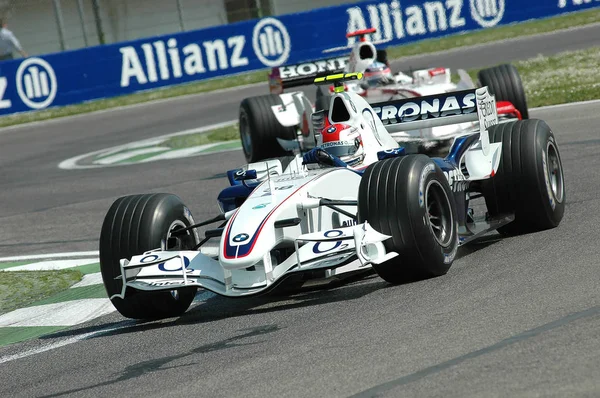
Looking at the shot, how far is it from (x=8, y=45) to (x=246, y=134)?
491 inches

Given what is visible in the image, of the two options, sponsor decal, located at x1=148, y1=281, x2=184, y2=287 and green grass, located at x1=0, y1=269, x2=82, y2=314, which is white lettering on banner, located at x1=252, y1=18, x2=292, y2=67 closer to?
green grass, located at x1=0, y1=269, x2=82, y2=314

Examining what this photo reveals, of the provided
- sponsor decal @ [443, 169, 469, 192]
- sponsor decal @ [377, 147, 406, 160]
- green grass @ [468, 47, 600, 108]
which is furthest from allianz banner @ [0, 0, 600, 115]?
sponsor decal @ [443, 169, 469, 192]

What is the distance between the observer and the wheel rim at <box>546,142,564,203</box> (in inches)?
332

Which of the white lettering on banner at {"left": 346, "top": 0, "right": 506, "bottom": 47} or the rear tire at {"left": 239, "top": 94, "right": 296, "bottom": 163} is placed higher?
the white lettering on banner at {"left": 346, "top": 0, "right": 506, "bottom": 47}

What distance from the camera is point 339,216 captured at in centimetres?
749

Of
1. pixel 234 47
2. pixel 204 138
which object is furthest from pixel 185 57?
pixel 204 138

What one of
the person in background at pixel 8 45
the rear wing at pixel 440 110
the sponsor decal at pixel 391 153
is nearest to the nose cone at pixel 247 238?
the sponsor decal at pixel 391 153

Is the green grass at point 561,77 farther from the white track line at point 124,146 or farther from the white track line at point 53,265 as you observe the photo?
the white track line at point 53,265

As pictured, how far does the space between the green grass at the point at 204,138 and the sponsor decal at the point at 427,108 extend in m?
8.94

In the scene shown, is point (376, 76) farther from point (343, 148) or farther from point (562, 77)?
point (343, 148)

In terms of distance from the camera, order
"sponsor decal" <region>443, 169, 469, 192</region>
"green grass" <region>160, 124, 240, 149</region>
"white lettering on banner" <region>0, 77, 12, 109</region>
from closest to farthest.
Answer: "sponsor decal" <region>443, 169, 469, 192</region> → "green grass" <region>160, 124, 240, 149</region> → "white lettering on banner" <region>0, 77, 12, 109</region>

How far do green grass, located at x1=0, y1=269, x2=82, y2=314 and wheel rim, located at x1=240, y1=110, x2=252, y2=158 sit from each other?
17.1 feet

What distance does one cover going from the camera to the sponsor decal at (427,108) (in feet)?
29.6

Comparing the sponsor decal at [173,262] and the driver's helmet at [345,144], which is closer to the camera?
the sponsor decal at [173,262]
